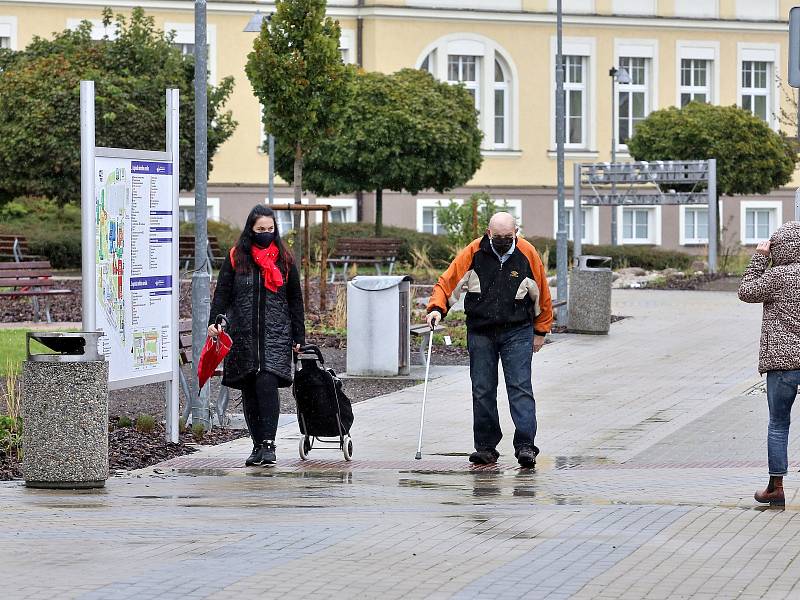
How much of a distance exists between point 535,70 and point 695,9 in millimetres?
5198

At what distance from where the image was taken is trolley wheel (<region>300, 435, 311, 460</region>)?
39.3 ft

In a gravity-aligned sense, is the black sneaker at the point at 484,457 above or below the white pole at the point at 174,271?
below

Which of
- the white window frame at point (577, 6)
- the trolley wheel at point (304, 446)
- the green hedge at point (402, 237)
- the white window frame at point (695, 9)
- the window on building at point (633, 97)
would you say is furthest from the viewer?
the window on building at point (633, 97)

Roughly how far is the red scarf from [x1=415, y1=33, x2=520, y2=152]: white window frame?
36.6 metres

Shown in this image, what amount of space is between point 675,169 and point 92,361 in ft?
88.5

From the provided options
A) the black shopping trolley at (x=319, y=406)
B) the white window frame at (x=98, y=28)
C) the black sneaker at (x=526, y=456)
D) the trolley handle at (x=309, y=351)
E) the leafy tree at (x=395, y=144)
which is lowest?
the black sneaker at (x=526, y=456)

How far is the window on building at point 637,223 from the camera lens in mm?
51188

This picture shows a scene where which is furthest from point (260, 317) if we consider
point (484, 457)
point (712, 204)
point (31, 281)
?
point (712, 204)

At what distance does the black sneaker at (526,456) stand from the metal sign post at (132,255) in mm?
2578

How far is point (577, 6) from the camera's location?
163ft

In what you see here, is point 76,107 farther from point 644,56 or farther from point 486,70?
point 644,56

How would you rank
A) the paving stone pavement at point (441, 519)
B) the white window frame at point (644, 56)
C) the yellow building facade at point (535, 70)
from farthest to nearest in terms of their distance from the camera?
the white window frame at point (644, 56) → the yellow building facade at point (535, 70) → the paving stone pavement at point (441, 519)

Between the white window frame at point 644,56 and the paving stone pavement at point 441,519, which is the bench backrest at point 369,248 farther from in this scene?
the paving stone pavement at point 441,519

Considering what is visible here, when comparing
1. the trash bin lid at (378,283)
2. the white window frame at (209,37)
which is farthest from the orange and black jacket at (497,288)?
the white window frame at (209,37)
